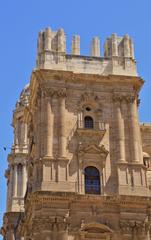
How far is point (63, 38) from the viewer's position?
50.8 metres

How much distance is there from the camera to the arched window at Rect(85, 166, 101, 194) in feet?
149

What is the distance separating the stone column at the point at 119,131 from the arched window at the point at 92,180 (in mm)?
1939

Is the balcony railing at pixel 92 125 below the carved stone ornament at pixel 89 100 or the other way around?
below

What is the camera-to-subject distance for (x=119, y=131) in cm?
4747

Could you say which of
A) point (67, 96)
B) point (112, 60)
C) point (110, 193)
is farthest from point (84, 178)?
point (112, 60)

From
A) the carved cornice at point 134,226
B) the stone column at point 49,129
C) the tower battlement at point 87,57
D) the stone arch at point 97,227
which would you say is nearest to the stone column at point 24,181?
the tower battlement at point 87,57

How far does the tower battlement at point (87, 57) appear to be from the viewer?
49.5m

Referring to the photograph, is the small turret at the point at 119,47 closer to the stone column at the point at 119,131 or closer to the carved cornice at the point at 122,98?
the carved cornice at the point at 122,98

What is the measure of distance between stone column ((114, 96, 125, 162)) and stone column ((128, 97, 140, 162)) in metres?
0.65

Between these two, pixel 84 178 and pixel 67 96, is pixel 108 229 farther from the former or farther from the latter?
pixel 67 96

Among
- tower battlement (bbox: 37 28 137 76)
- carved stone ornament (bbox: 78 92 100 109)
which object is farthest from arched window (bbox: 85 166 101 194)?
tower battlement (bbox: 37 28 137 76)

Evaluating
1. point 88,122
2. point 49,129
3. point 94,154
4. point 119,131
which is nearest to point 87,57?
point 88,122

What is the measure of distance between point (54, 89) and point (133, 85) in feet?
20.1

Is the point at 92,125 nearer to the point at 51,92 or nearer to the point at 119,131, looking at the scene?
the point at 119,131
